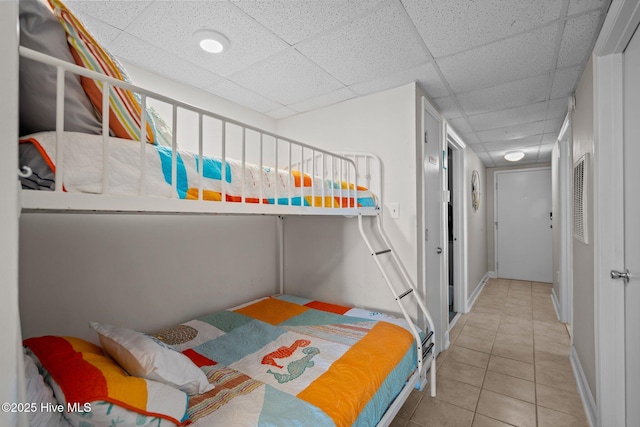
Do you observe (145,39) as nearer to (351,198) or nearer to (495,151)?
(351,198)

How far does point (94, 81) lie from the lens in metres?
0.91

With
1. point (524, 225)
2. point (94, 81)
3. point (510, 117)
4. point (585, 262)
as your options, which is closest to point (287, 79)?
point (94, 81)

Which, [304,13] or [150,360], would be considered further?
[304,13]

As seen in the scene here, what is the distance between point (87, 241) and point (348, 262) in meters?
1.81

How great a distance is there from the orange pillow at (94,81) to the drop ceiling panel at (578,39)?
81.2 inches

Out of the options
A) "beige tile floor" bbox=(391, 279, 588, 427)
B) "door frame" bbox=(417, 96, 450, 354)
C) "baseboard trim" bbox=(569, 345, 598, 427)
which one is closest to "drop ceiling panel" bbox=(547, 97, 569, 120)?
"door frame" bbox=(417, 96, 450, 354)

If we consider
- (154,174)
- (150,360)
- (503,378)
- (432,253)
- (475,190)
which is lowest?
(503,378)

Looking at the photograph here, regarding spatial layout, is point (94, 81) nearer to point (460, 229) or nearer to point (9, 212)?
point (9, 212)

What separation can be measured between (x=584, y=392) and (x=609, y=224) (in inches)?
49.0

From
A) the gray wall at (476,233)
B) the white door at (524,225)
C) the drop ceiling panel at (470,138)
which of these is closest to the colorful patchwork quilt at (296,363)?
the gray wall at (476,233)

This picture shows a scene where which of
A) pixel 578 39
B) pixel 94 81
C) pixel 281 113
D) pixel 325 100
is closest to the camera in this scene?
pixel 94 81

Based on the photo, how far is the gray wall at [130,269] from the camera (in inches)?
58.8

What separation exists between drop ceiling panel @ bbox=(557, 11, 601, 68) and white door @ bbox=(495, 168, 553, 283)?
391cm

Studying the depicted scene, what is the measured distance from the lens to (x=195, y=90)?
2.27 metres
